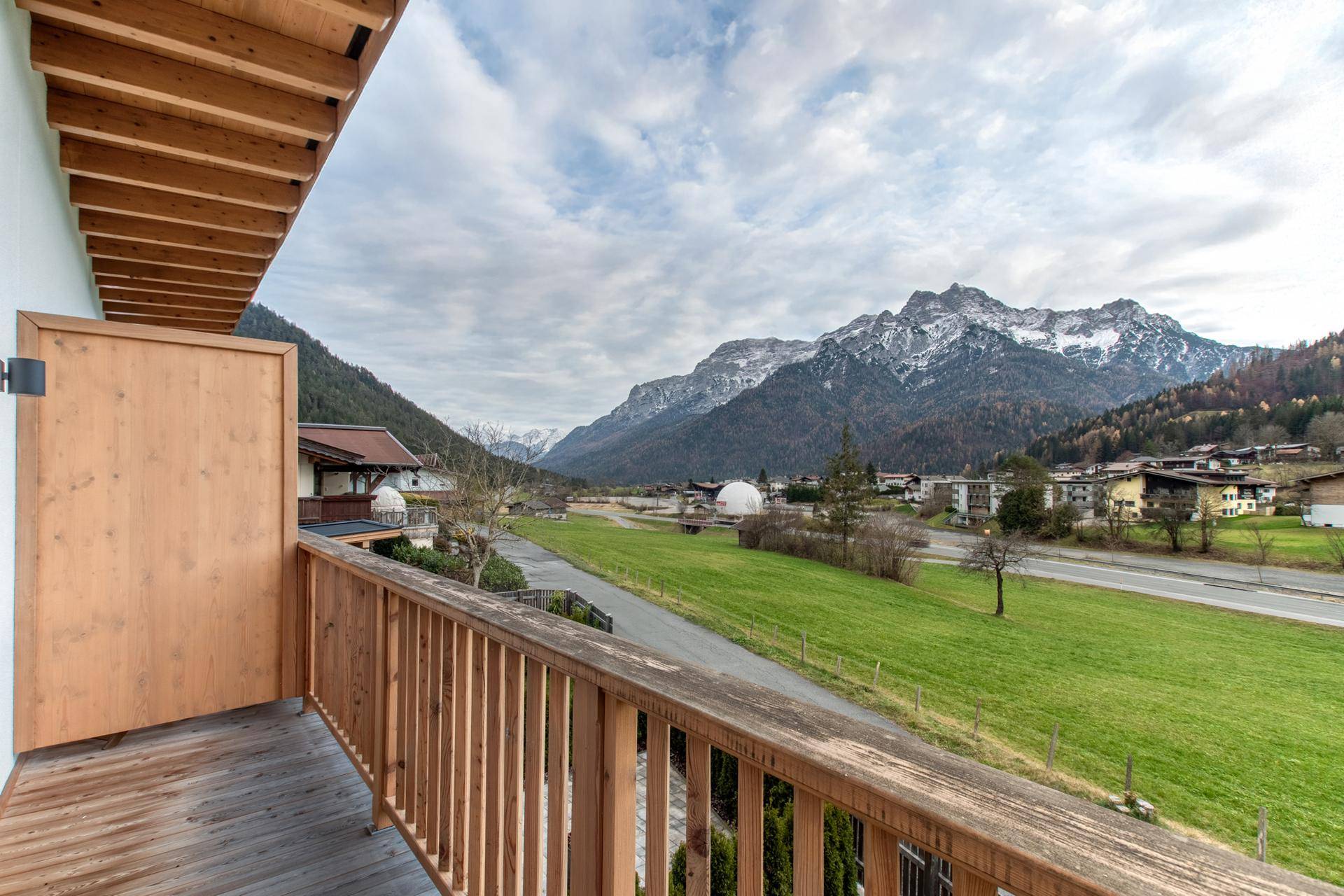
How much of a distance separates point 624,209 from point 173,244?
2206 cm

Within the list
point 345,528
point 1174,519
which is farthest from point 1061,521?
point 345,528

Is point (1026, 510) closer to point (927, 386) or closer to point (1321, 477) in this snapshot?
point (1321, 477)

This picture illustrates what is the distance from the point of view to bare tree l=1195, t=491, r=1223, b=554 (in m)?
28.6

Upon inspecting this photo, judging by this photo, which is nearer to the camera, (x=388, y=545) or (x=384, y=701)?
(x=384, y=701)

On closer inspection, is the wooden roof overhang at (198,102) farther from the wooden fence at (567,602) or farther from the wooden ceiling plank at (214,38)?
the wooden fence at (567,602)

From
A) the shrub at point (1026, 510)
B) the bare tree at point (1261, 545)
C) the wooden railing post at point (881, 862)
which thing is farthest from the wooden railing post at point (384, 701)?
the bare tree at point (1261, 545)

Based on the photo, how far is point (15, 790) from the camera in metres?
2.40

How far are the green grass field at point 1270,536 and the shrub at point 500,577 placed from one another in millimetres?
34212

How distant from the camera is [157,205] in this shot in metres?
2.92

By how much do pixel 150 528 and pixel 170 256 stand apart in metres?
1.95

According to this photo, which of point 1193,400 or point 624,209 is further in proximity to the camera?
point 1193,400

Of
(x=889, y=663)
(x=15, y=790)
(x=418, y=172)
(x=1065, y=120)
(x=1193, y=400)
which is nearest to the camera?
(x=15, y=790)

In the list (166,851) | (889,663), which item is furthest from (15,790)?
(889,663)

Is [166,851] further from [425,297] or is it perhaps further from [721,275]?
[721,275]
